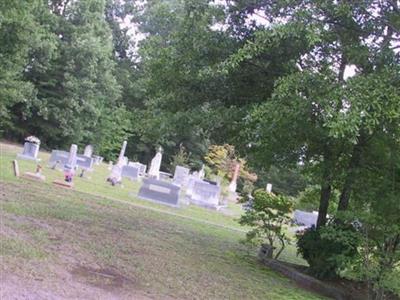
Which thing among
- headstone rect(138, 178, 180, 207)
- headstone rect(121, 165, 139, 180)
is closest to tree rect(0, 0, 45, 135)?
headstone rect(121, 165, 139, 180)

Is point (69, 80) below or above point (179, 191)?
above

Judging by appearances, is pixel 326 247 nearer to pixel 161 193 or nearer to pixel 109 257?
pixel 109 257

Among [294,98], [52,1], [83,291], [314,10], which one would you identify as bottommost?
[83,291]

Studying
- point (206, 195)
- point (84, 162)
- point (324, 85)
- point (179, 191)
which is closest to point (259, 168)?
point (324, 85)

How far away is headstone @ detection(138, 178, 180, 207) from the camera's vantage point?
694 inches

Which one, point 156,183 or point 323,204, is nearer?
point 323,204

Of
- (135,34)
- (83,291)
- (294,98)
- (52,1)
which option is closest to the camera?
(83,291)

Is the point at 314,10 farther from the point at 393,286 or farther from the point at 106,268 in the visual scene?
the point at 106,268

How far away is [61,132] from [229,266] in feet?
110

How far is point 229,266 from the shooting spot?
943 cm

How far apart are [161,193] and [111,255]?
32.4 feet

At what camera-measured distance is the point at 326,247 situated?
9.74 meters

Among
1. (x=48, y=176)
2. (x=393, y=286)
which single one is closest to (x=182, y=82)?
(x=393, y=286)

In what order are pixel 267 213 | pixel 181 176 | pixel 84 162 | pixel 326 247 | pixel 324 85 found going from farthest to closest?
pixel 181 176 → pixel 84 162 → pixel 267 213 → pixel 326 247 → pixel 324 85
